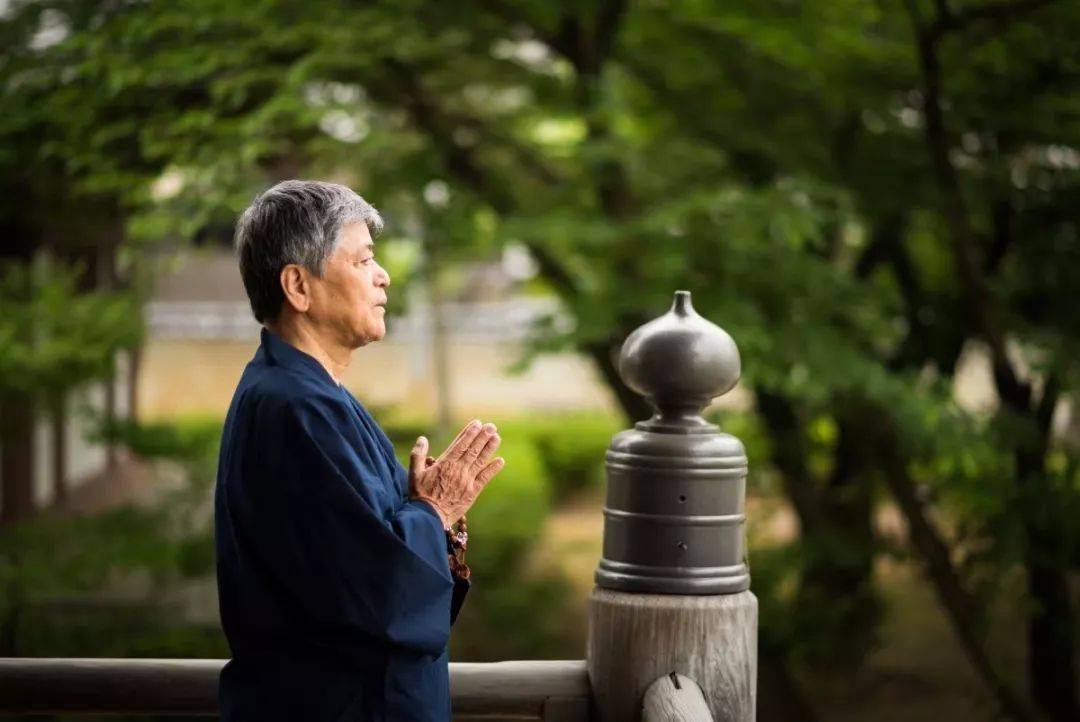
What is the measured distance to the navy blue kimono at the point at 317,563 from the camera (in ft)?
5.81

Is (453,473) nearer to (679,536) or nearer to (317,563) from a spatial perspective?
(317,563)

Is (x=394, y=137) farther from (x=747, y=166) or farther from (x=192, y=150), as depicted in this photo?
(x=747, y=166)

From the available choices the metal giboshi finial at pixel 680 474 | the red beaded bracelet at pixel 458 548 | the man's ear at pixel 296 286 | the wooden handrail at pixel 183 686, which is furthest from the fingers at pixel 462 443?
the wooden handrail at pixel 183 686

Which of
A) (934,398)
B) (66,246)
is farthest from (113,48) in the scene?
(66,246)

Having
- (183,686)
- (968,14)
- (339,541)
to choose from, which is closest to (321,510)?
(339,541)

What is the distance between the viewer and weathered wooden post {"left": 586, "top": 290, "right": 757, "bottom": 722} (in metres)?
2.26

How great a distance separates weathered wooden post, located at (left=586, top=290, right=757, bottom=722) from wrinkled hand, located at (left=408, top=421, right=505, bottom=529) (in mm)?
416

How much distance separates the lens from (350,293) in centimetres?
188

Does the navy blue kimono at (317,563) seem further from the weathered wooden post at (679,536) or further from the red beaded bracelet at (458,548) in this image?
the weathered wooden post at (679,536)

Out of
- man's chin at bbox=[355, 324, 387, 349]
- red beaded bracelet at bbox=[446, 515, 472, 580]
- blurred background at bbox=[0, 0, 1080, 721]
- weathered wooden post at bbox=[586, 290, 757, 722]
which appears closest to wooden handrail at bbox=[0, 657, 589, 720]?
weathered wooden post at bbox=[586, 290, 757, 722]

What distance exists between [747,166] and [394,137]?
2277 mm

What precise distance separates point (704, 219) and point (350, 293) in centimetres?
416

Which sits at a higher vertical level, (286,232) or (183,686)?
(286,232)

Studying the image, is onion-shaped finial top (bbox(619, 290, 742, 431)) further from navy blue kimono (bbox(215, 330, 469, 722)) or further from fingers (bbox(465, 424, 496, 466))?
Result: navy blue kimono (bbox(215, 330, 469, 722))
